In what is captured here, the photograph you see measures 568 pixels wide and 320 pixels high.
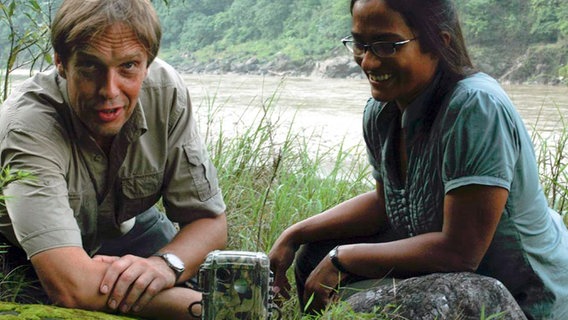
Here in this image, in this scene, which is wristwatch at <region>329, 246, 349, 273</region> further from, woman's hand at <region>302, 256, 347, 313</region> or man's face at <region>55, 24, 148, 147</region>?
man's face at <region>55, 24, 148, 147</region>

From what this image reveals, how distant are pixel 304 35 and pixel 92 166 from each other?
32.8 m

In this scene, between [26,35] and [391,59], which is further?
Result: [26,35]

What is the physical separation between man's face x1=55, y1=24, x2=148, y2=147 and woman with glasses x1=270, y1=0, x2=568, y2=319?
66 cm

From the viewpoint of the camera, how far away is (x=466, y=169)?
95.7 inches

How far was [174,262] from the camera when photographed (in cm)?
274

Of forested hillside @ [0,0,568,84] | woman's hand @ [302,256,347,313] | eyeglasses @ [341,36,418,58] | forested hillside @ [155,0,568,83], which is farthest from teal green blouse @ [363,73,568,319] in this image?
forested hillside @ [155,0,568,83]

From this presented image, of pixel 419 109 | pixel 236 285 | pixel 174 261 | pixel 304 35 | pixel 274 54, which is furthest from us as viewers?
pixel 274 54

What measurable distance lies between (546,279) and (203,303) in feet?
4.06

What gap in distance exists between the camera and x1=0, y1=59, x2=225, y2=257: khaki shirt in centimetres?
253

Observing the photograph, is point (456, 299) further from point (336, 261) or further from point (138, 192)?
point (138, 192)

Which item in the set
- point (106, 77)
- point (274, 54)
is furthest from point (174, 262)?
point (274, 54)

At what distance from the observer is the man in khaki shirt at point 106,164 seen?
251 cm

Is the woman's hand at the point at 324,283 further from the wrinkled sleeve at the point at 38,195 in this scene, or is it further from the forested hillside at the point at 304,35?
the forested hillside at the point at 304,35

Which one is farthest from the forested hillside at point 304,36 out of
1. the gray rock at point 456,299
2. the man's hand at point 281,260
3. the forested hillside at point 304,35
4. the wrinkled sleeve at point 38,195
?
the gray rock at point 456,299
